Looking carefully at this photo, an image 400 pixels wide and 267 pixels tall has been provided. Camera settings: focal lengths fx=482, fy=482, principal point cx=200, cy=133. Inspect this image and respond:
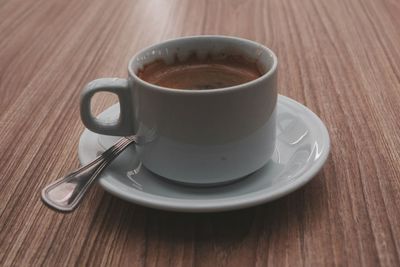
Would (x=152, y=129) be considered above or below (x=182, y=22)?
above

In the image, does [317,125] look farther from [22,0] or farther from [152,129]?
[22,0]

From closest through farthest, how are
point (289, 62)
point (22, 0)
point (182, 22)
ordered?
point (289, 62) < point (182, 22) < point (22, 0)

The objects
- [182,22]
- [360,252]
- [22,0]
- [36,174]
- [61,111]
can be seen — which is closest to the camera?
[360,252]

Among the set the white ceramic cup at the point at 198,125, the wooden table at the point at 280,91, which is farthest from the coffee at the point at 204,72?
the wooden table at the point at 280,91

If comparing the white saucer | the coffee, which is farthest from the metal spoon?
the coffee

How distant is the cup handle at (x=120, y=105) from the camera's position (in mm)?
530

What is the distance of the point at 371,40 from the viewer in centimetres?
92

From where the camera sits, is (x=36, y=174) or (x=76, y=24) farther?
(x=76, y=24)

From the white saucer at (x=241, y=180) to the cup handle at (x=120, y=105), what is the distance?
0.11 feet

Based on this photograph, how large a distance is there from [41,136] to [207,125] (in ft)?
0.94

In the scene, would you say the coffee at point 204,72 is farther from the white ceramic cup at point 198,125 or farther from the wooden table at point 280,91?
the wooden table at point 280,91

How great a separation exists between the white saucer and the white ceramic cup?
15 millimetres

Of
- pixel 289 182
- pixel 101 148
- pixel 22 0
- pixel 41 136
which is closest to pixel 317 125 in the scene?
pixel 289 182

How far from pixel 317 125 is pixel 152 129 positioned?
0.21m
